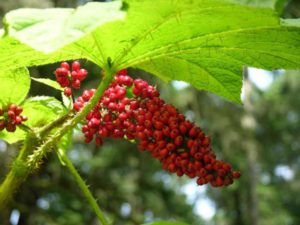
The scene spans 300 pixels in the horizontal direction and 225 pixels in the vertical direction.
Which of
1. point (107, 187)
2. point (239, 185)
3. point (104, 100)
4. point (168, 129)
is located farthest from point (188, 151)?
point (239, 185)

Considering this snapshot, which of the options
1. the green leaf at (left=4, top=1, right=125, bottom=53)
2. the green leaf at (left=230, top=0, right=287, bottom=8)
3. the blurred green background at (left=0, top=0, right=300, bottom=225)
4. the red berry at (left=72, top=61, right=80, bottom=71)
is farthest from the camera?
the blurred green background at (left=0, top=0, right=300, bottom=225)


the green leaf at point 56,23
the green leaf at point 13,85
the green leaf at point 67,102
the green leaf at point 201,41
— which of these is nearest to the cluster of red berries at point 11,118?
the green leaf at point 13,85

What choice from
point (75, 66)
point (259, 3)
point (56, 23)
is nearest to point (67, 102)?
point (75, 66)

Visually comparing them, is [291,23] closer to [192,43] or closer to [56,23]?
[192,43]

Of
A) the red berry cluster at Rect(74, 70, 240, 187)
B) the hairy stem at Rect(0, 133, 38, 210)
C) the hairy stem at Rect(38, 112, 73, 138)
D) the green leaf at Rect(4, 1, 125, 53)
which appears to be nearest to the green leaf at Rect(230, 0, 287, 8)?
the green leaf at Rect(4, 1, 125, 53)

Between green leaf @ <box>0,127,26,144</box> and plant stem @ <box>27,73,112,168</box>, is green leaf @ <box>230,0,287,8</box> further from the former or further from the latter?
green leaf @ <box>0,127,26,144</box>

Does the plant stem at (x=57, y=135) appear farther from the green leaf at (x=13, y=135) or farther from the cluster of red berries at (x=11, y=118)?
the green leaf at (x=13, y=135)
